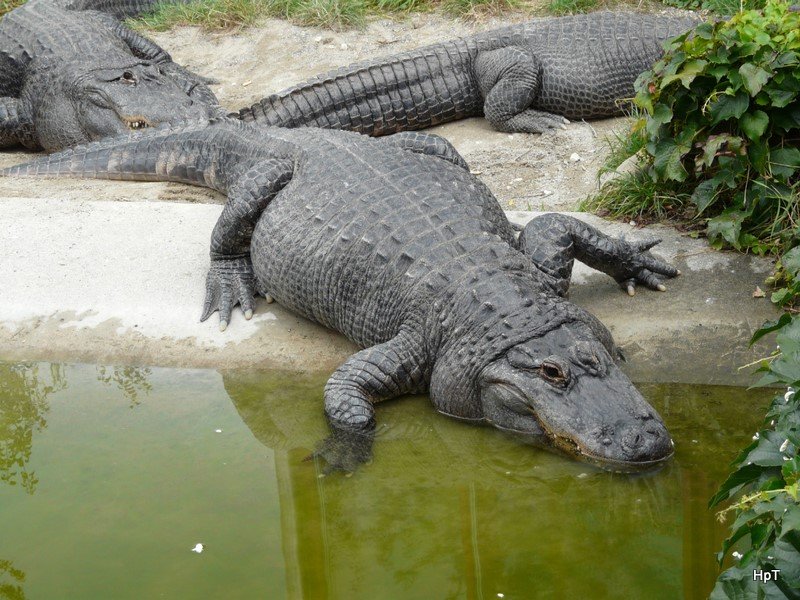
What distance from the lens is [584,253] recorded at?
4.98 metres

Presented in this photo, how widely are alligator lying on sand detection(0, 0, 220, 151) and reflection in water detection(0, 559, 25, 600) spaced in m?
5.05

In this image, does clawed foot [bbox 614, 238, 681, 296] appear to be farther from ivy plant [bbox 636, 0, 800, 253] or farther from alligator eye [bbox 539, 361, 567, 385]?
alligator eye [bbox 539, 361, 567, 385]

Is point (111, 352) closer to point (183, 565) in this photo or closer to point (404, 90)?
point (183, 565)

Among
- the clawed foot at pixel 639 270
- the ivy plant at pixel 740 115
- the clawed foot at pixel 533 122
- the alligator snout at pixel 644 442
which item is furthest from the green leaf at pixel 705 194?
the clawed foot at pixel 533 122

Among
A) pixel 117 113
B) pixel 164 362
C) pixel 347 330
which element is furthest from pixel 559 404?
pixel 117 113

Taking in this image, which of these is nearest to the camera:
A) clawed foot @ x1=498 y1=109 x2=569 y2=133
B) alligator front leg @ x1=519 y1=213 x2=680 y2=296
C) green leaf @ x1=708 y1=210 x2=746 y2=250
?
alligator front leg @ x1=519 y1=213 x2=680 y2=296

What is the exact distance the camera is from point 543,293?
4391mm

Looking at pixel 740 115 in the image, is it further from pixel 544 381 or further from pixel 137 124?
pixel 137 124

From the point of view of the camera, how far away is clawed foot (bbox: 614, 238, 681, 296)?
4.98 m

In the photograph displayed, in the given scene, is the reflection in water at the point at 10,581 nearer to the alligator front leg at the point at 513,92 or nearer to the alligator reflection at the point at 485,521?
the alligator reflection at the point at 485,521

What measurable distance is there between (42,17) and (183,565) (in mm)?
7163

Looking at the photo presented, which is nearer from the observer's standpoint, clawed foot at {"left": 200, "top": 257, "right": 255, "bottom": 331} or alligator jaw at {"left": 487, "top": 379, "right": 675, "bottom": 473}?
alligator jaw at {"left": 487, "top": 379, "right": 675, "bottom": 473}

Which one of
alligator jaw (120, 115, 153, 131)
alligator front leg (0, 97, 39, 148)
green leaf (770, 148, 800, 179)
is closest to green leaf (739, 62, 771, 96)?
green leaf (770, 148, 800, 179)

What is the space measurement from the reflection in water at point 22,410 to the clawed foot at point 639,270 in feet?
9.17
